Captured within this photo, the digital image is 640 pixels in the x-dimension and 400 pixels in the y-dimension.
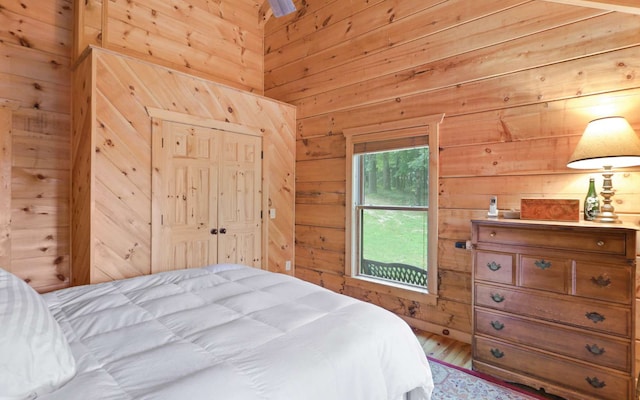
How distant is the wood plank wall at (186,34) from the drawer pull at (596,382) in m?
4.38

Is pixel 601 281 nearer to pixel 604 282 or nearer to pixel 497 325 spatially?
pixel 604 282

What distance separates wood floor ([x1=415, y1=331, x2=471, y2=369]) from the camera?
8.28 ft

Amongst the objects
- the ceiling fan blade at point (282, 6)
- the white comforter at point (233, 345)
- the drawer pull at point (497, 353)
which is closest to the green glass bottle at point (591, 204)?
the drawer pull at point (497, 353)

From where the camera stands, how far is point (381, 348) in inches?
50.6

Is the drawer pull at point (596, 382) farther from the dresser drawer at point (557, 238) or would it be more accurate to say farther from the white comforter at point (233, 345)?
the white comforter at point (233, 345)

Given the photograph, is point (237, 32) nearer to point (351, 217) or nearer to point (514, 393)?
point (351, 217)

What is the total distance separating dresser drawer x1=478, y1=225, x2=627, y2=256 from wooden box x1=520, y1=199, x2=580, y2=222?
0.20 m

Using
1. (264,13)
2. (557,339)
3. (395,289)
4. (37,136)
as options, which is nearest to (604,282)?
(557,339)

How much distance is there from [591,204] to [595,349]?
877mm

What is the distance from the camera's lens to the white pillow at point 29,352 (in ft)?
2.66

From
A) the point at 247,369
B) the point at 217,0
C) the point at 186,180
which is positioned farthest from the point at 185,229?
the point at 217,0

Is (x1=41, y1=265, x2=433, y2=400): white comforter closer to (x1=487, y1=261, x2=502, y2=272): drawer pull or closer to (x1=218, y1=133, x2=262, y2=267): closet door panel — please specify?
(x1=487, y1=261, x2=502, y2=272): drawer pull

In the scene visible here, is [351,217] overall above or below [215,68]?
below

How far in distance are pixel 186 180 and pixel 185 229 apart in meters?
0.49
